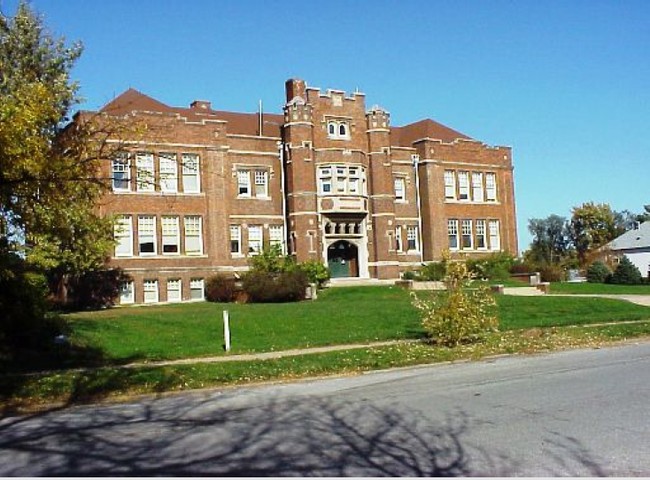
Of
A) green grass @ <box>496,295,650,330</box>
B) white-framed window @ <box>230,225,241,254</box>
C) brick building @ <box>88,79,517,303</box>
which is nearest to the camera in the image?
green grass @ <box>496,295,650,330</box>

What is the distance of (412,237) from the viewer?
48.6 metres

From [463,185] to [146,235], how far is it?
2239 centimetres

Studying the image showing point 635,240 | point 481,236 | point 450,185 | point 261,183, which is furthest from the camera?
point 635,240

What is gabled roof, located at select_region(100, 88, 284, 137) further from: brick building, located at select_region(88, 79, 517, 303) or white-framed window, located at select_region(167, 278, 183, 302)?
white-framed window, located at select_region(167, 278, 183, 302)

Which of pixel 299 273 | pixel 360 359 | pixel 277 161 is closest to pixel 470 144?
pixel 277 161

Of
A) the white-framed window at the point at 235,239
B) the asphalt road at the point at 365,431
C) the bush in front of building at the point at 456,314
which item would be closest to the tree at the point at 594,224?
the white-framed window at the point at 235,239

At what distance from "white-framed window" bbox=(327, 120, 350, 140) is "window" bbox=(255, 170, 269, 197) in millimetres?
4598

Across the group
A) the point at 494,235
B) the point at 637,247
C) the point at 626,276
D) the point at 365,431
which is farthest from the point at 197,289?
the point at 637,247

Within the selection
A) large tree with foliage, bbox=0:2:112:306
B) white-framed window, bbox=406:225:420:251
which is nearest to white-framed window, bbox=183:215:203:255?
white-framed window, bbox=406:225:420:251

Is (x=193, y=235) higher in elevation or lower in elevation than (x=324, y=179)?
lower

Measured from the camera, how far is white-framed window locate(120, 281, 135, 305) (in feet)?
124

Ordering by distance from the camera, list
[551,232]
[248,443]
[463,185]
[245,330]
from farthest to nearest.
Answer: [551,232] → [463,185] → [245,330] → [248,443]

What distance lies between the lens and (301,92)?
147 feet

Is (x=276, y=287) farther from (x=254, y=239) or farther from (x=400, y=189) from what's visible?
(x=400, y=189)
